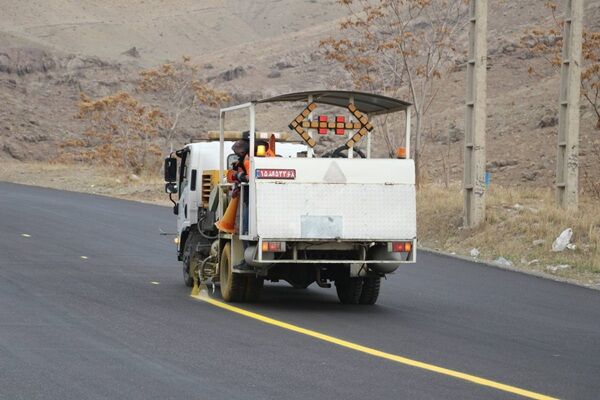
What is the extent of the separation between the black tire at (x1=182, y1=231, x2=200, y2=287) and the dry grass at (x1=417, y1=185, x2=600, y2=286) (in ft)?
23.0

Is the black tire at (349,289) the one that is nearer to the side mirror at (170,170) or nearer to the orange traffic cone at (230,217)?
the orange traffic cone at (230,217)

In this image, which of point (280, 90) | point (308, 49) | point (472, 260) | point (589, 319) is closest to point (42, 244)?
point (472, 260)

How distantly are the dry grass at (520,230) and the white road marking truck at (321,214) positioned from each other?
21.9 ft

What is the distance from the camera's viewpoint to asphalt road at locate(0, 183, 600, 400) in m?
9.72

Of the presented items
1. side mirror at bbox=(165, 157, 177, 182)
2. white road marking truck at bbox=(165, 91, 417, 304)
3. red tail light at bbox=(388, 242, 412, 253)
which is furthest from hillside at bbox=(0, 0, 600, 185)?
red tail light at bbox=(388, 242, 412, 253)

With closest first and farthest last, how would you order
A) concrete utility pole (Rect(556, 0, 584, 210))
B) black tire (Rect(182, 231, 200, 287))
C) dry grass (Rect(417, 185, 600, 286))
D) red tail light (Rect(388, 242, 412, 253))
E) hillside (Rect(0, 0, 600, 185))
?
red tail light (Rect(388, 242, 412, 253)) < black tire (Rect(182, 231, 200, 287)) < dry grass (Rect(417, 185, 600, 286)) < concrete utility pole (Rect(556, 0, 584, 210)) < hillside (Rect(0, 0, 600, 185))

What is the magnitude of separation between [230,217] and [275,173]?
1.21 metres

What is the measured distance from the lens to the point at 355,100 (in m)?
16.2

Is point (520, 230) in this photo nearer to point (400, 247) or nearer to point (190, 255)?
point (190, 255)

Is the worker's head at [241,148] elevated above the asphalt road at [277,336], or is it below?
above

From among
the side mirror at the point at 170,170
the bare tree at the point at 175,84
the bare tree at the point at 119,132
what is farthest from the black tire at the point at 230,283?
the bare tree at the point at 175,84

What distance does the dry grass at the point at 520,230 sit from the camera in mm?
23391

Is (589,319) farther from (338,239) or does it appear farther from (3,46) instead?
(3,46)

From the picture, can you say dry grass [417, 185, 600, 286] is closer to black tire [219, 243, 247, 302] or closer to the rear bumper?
the rear bumper
